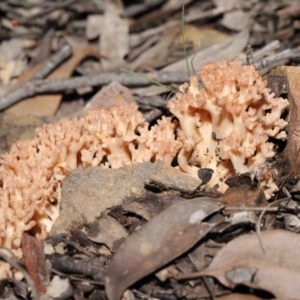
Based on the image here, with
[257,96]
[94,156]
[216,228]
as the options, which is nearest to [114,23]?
[94,156]

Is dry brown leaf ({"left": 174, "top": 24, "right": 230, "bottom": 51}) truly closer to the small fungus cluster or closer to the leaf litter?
the leaf litter

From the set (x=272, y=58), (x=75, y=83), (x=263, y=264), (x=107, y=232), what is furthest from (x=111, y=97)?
(x=263, y=264)

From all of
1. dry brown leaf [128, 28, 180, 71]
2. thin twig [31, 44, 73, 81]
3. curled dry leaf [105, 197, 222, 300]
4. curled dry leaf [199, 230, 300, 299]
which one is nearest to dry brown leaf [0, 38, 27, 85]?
thin twig [31, 44, 73, 81]

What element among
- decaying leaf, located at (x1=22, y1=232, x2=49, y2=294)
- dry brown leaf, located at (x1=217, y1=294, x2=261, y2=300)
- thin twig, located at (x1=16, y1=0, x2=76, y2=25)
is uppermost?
thin twig, located at (x1=16, y1=0, x2=76, y2=25)

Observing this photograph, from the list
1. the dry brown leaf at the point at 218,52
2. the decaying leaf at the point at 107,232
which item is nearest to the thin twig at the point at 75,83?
the dry brown leaf at the point at 218,52

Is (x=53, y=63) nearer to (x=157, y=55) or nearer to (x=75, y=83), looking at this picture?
(x=75, y=83)

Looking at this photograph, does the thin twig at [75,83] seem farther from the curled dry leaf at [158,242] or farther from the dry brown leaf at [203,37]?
the curled dry leaf at [158,242]
